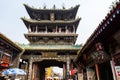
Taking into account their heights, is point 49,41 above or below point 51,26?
below

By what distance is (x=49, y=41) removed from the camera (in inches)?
681

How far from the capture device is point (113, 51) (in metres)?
4.69

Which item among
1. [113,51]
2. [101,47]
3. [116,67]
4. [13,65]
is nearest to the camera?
[116,67]

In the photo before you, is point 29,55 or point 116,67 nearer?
point 116,67

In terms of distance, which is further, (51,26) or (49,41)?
(51,26)

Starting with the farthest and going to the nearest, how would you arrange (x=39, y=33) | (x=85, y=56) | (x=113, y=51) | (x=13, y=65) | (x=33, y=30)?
1. (x=33, y=30)
2. (x=39, y=33)
3. (x=13, y=65)
4. (x=85, y=56)
5. (x=113, y=51)

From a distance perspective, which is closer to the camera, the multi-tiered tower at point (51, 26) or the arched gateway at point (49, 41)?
the arched gateway at point (49, 41)

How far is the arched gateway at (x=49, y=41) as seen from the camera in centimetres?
1432

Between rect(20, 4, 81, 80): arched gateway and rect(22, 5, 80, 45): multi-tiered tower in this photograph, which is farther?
rect(22, 5, 80, 45): multi-tiered tower

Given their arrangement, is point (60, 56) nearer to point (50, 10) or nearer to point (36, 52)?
point (36, 52)

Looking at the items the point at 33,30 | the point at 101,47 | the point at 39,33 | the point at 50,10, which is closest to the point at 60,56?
the point at 39,33

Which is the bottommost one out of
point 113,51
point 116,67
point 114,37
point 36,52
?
point 116,67

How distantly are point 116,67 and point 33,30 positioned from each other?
1509 centimetres

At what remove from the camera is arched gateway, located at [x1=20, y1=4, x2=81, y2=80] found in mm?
14320
